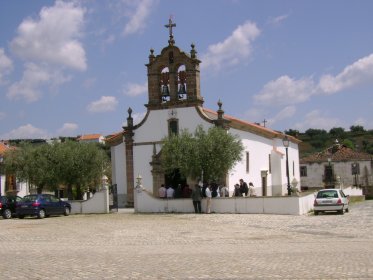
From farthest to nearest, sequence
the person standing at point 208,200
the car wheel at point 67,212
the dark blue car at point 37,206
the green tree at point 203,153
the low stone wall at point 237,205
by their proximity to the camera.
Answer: the car wheel at point 67,212 → the green tree at point 203,153 → the dark blue car at point 37,206 → the person standing at point 208,200 → the low stone wall at point 237,205

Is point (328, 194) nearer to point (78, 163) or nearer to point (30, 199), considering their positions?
point (30, 199)

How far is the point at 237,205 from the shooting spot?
2917 cm

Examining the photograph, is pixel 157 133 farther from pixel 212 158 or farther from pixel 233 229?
pixel 233 229

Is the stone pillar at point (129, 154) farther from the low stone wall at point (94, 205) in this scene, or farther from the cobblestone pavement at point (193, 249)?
the cobblestone pavement at point (193, 249)

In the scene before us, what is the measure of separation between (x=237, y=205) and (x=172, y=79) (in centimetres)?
1229

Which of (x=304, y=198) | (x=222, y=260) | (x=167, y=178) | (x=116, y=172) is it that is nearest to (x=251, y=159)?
(x=167, y=178)

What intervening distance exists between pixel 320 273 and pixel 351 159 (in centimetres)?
6010

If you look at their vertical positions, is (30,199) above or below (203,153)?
below

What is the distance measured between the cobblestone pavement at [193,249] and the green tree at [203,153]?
6.80 meters

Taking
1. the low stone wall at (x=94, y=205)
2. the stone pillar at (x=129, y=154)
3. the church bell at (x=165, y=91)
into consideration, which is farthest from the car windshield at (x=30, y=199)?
the church bell at (x=165, y=91)

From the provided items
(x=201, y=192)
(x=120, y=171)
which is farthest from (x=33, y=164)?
(x=201, y=192)

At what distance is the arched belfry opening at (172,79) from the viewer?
1467 inches

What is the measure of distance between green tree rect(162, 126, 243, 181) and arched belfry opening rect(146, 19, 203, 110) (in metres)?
5.18

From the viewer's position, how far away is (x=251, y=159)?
4228 centimetres
